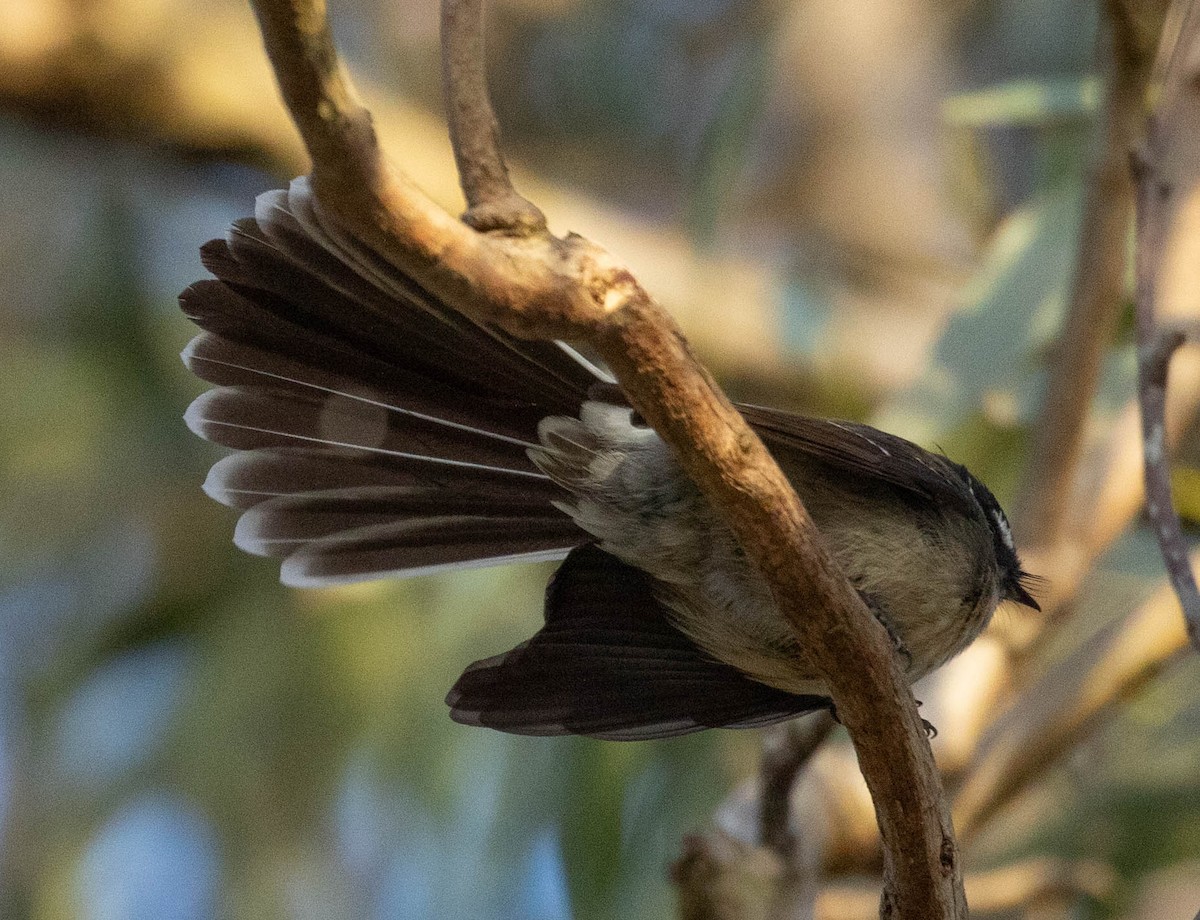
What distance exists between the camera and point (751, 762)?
13.5ft

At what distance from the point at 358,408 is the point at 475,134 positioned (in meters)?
0.98

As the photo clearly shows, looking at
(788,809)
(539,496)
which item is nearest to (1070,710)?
(788,809)

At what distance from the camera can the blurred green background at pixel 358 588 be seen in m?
3.74

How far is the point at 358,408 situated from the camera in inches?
85.7

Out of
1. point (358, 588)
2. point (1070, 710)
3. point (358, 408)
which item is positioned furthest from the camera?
point (358, 588)

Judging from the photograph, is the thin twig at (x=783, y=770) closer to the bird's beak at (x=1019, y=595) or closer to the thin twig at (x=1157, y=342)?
Result: the bird's beak at (x=1019, y=595)

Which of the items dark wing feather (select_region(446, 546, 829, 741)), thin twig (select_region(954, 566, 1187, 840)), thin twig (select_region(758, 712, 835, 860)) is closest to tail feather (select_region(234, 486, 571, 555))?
dark wing feather (select_region(446, 546, 829, 741))

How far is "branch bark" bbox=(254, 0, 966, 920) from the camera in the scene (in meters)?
1.07

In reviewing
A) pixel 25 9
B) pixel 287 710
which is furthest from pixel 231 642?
pixel 25 9

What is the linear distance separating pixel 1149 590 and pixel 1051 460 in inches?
24.7

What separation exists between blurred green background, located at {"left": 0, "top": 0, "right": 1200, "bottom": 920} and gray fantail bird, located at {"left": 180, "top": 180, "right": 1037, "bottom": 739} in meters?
1.15

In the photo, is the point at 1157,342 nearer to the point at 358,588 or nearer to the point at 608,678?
→ the point at 608,678

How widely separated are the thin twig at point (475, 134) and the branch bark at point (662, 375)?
0.7 inches

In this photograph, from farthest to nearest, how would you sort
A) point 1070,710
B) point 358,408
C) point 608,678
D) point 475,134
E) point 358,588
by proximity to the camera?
point 358,588 → point 1070,710 → point 608,678 → point 358,408 → point 475,134
